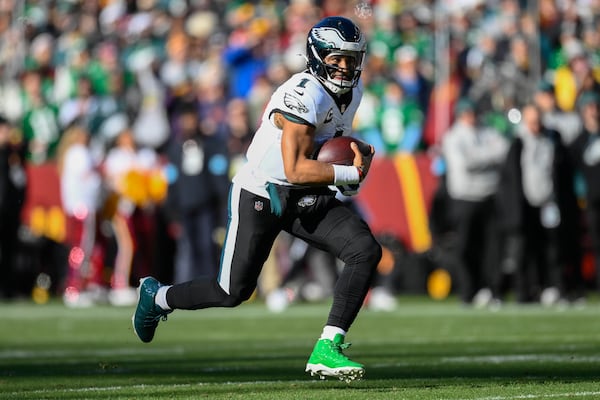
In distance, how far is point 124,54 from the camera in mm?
19875

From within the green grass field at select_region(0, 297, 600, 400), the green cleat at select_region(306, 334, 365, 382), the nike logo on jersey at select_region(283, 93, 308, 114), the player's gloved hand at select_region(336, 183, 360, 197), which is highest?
the nike logo on jersey at select_region(283, 93, 308, 114)

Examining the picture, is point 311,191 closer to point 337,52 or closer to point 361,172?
point 361,172

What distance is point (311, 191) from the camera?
7.01m

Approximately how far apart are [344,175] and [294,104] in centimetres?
41

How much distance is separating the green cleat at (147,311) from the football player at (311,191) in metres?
0.32

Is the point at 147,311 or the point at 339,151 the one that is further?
the point at 147,311

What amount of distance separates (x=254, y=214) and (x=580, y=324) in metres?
4.91

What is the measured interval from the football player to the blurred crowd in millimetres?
7252

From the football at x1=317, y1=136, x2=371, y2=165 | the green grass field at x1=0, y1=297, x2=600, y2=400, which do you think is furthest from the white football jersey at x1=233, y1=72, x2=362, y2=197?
the green grass field at x1=0, y1=297, x2=600, y2=400

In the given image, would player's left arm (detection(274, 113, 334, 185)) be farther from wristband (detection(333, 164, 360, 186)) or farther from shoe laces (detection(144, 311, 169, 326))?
shoe laces (detection(144, 311, 169, 326))

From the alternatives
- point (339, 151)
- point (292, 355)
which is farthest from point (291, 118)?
point (292, 355)

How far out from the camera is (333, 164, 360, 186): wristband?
674 centimetres

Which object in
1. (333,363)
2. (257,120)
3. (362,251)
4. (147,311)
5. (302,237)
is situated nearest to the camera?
(333,363)

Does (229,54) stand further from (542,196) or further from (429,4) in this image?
(542,196)
